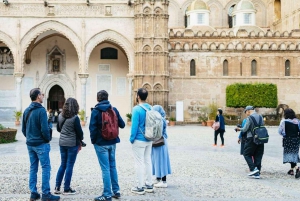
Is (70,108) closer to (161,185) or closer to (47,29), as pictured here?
(161,185)

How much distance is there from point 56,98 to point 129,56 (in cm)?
721

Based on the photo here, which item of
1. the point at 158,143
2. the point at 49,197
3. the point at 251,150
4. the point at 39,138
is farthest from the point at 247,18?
the point at 49,197

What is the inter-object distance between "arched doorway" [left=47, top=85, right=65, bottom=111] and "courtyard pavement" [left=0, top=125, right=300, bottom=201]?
719 inches

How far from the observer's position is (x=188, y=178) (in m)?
8.86

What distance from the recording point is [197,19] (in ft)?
115

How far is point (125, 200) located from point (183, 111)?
75.0ft

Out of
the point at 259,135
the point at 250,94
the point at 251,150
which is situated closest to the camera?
the point at 259,135

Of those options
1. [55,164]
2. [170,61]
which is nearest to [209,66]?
[170,61]

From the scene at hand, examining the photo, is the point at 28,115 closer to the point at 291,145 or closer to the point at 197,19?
the point at 291,145

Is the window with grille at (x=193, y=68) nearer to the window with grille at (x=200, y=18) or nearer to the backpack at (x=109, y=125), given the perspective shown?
the window with grille at (x=200, y=18)

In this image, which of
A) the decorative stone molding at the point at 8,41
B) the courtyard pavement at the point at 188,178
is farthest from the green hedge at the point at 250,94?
the courtyard pavement at the point at 188,178

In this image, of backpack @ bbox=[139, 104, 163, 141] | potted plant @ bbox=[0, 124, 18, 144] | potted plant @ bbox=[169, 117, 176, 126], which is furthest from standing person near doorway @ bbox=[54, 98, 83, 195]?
potted plant @ bbox=[169, 117, 176, 126]

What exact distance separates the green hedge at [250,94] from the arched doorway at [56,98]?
12.0m

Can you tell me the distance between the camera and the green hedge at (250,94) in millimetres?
28922
